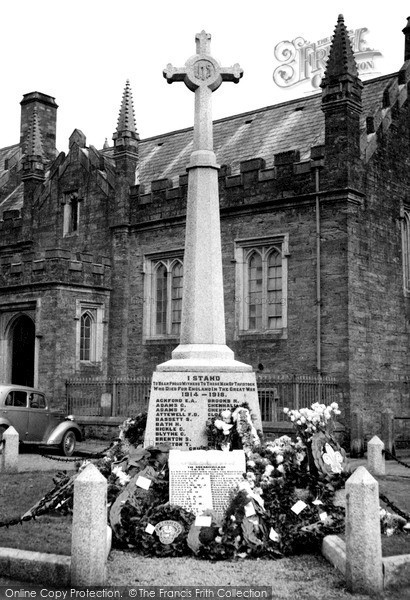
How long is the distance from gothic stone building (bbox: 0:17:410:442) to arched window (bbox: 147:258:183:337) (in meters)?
0.05

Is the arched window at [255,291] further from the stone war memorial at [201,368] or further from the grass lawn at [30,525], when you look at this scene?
the stone war memorial at [201,368]

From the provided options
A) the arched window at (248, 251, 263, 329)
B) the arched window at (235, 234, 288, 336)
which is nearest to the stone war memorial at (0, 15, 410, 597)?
the arched window at (235, 234, 288, 336)

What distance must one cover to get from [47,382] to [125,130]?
8.86 m

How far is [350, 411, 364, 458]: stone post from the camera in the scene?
19250 mm

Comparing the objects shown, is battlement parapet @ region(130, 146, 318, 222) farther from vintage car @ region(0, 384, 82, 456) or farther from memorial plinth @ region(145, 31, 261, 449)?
memorial plinth @ region(145, 31, 261, 449)

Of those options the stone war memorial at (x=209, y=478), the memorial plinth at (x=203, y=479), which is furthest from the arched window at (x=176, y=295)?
the memorial plinth at (x=203, y=479)

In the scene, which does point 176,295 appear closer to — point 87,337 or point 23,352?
point 87,337

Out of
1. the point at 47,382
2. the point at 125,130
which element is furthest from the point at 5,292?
the point at 125,130

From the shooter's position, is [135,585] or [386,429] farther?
[386,429]

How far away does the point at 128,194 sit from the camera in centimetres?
2577

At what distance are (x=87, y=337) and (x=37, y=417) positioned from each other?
5003mm

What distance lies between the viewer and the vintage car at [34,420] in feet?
63.0

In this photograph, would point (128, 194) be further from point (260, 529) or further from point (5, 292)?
point (260, 529)

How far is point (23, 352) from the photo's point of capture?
2580cm
